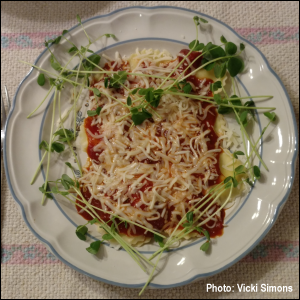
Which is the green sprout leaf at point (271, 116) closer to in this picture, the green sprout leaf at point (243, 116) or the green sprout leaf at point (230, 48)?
the green sprout leaf at point (243, 116)

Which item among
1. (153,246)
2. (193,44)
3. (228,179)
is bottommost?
(153,246)

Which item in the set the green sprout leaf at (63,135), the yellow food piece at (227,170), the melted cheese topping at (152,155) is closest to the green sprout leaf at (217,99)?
the melted cheese topping at (152,155)

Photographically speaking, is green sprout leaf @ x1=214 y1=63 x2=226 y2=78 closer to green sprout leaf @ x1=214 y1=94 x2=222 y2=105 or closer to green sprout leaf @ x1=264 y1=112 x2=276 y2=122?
green sprout leaf @ x1=214 y1=94 x2=222 y2=105

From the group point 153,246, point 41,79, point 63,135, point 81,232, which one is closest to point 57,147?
point 63,135

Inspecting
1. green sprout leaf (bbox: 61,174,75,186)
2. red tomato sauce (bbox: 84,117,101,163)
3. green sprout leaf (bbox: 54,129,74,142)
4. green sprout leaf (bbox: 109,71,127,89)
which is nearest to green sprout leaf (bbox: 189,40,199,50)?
green sprout leaf (bbox: 109,71,127,89)

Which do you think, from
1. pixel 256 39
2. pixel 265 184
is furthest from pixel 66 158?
pixel 256 39

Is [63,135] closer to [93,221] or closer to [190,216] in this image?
[93,221]
